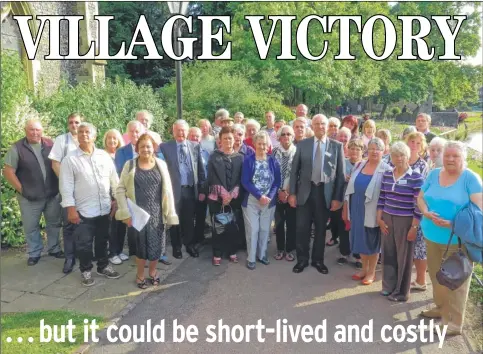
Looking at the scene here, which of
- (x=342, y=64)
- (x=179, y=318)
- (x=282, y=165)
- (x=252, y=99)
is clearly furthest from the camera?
(x=342, y=64)

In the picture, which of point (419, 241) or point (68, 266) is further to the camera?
point (68, 266)

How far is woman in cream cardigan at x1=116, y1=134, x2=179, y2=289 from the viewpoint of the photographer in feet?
16.6

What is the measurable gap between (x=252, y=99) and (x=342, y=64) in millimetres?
8319

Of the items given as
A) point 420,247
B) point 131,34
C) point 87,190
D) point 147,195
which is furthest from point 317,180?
point 131,34

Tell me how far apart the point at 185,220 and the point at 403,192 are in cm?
322

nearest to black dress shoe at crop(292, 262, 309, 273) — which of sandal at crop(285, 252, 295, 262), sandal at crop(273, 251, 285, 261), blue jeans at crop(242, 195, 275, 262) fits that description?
sandal at crop(285, 252, 295, 262)

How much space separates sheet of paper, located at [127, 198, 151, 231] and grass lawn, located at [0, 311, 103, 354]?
1111 mm

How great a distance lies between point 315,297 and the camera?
527 cm

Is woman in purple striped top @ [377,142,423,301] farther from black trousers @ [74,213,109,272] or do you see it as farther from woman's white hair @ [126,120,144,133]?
black trousers @ [74,213,109,272]

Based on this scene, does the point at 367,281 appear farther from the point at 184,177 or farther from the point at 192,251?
the point at 184,177

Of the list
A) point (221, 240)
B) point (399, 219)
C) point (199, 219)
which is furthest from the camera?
point (199, 219)

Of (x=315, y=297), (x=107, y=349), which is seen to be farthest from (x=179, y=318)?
(x=315, y=297)

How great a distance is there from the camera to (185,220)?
6.51 metres

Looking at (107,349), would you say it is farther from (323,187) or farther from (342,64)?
(342,64)
